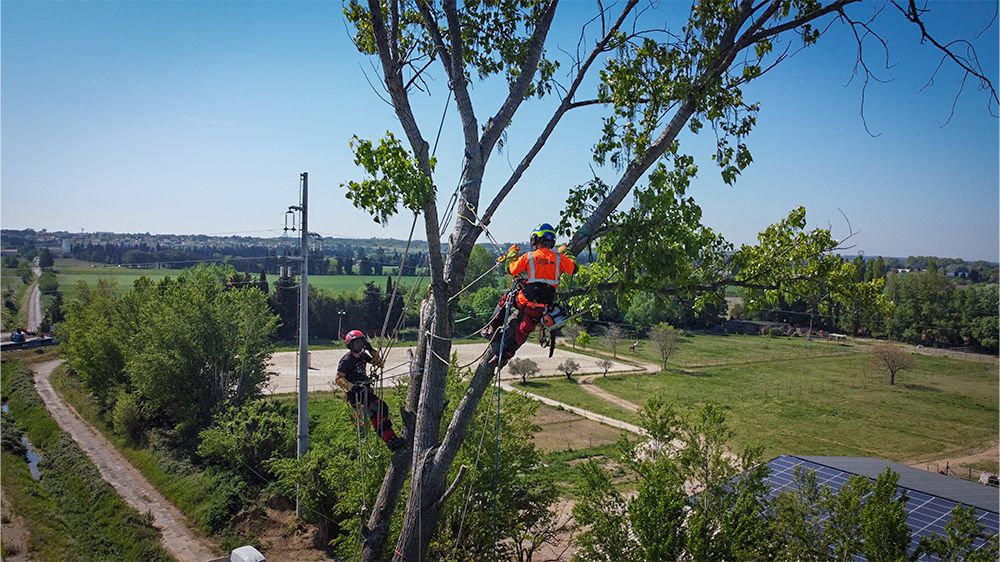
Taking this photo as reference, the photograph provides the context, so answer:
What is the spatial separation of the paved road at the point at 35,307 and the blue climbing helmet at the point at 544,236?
204ft

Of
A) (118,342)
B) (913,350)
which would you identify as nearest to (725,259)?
(118,342)

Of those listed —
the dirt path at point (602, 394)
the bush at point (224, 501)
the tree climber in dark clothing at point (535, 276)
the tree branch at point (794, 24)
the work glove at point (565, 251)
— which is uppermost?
the tree branch at point (794, 24)

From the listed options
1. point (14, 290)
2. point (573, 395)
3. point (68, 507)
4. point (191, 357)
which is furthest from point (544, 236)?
point (14, 290)

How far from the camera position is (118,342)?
28453 mm

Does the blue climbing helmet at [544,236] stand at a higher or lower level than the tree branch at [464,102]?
lower

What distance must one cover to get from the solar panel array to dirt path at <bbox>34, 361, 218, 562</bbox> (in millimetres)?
14753

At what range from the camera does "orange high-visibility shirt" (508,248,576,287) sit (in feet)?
18.2

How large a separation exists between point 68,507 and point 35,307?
183 feet

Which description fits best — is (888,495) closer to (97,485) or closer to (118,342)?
(97,485)

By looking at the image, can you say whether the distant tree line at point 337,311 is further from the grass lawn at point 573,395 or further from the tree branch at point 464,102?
the tree branch at point 464,102

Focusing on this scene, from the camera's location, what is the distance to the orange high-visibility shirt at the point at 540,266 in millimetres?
5559

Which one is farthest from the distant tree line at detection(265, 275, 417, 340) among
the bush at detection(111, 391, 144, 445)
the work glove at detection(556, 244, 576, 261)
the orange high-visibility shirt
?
the orange high-visibility shirt

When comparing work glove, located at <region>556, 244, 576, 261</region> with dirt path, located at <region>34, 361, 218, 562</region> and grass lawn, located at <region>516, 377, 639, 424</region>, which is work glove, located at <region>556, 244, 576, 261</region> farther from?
grass lawn, located at <region>516, 377, 639, 424</region>

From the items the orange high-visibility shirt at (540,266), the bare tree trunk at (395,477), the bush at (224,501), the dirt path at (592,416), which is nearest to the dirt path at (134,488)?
the bush at (224,501)
